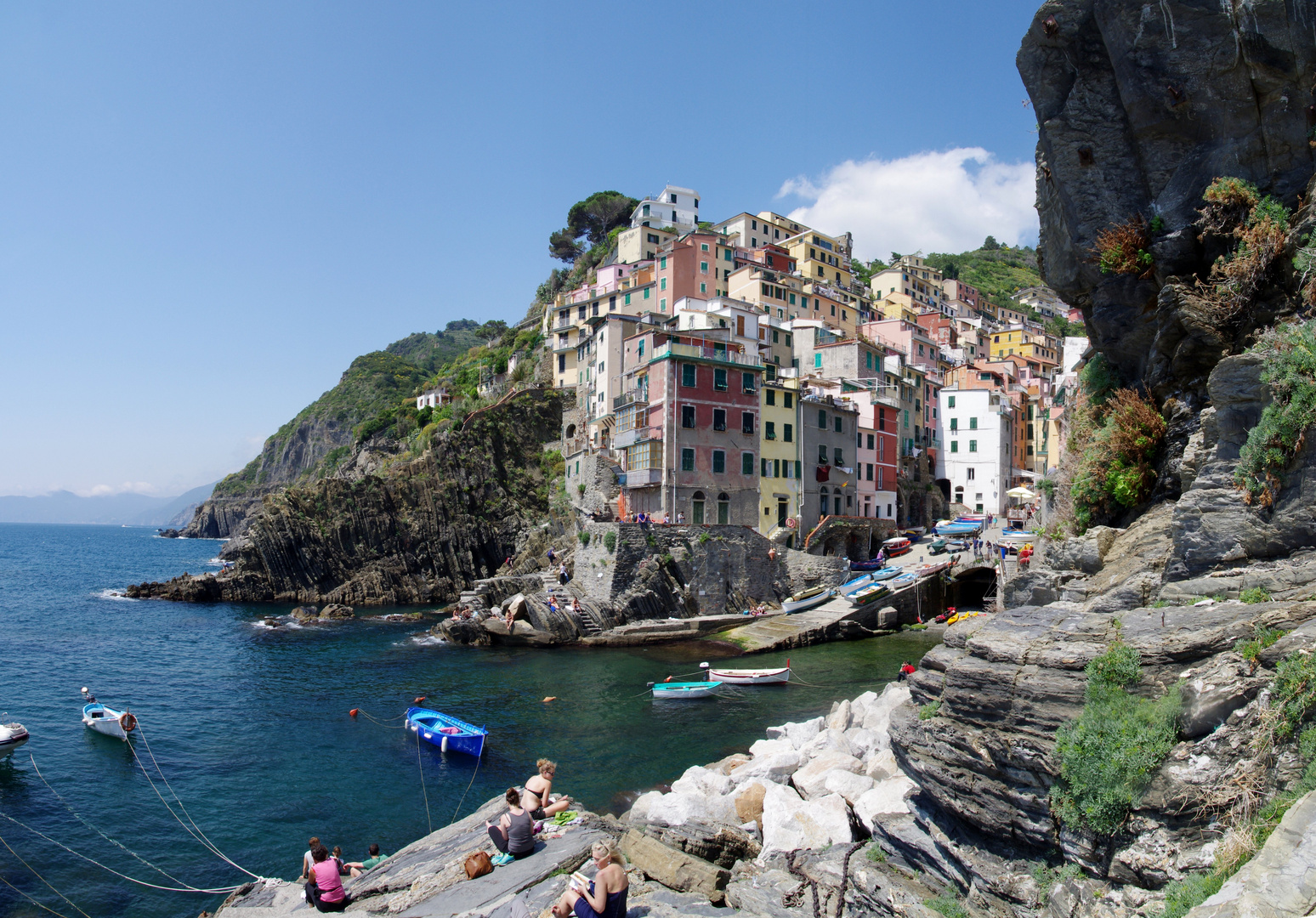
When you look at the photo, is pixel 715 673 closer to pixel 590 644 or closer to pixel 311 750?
pixel 590 644

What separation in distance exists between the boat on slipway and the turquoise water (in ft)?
1.87

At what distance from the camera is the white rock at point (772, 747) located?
17.6 m

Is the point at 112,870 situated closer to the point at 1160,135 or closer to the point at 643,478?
the point at 1160,135

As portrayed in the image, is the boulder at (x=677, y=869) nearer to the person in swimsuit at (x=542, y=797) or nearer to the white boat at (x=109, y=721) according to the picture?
the person in swimsuit at (x=542, y=797)

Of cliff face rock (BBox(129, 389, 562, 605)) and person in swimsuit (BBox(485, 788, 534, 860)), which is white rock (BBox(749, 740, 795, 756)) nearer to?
person in swimsuit (BBox(485, 788, 534, 860))

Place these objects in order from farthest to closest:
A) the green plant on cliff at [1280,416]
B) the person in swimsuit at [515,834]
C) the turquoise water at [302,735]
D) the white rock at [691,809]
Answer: the turquoise water at [302,735]
the white rock at [691,809]
the person in swimsuit at [515,834]
the green plant on cliff at [1280,416]

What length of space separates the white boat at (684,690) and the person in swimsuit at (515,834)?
627 inches

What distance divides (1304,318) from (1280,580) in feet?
13.5

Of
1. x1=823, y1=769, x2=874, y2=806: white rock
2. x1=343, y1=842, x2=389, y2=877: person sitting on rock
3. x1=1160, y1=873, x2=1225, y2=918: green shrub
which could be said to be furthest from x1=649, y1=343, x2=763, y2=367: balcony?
x1=1160, y1=873, x2=1225, y2=918: green shrub

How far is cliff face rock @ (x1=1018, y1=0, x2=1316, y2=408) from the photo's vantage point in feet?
36.8

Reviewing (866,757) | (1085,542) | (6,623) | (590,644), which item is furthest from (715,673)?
(6,623)

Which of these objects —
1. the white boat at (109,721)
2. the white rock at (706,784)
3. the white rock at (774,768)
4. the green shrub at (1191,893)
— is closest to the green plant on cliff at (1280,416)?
the green shrub at (1191,893)

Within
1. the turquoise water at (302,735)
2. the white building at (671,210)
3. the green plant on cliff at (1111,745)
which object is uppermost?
the white building at (671,210)

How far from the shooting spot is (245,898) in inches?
532
